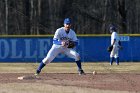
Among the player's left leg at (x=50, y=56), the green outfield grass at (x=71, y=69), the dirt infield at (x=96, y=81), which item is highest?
the player's left leg at (x=50, y=56)

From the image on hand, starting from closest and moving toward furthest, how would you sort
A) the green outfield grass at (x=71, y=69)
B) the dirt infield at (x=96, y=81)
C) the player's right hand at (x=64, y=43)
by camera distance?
the dirt infield at (x=96, y=81)
the player's right hand at (x=64, y=43)
the green outfield grass at (x=71, y=69)

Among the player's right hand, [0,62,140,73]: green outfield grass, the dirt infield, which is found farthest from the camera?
[0,62,140,73]: green outfield grass

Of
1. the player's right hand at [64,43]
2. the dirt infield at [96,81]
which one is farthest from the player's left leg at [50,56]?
the dirt infield at [96,81]

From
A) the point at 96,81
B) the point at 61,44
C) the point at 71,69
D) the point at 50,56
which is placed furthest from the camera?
the point at 71,69

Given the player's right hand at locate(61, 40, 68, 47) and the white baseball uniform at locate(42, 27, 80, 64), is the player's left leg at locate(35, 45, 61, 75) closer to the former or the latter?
the white baseball uniform at locate(42, 27, 80, 64)

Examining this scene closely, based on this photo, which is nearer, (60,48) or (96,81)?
(96,81)

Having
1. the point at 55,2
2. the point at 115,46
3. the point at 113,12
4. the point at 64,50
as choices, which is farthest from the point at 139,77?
the point at 55,2

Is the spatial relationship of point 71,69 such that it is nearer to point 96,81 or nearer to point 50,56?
point 50,56

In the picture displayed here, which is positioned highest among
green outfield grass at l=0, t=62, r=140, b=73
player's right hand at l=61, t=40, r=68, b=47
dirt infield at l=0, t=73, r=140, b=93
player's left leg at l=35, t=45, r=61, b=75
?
player's right hand at l=61, t=40, r=68, b=47

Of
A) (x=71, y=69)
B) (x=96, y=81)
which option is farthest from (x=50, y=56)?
(x=71, y=69)

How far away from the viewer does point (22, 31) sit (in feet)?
153

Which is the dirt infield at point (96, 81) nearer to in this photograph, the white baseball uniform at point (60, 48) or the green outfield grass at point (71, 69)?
the white baseball uniform at point (60, 48)

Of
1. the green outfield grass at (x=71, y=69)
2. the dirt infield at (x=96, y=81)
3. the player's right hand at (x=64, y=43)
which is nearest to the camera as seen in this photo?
the dirt infield at (x=96, y=81)

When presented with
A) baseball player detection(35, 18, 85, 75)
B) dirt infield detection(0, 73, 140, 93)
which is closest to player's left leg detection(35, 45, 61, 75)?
baseball player detection(35, 18, 85, 75)
